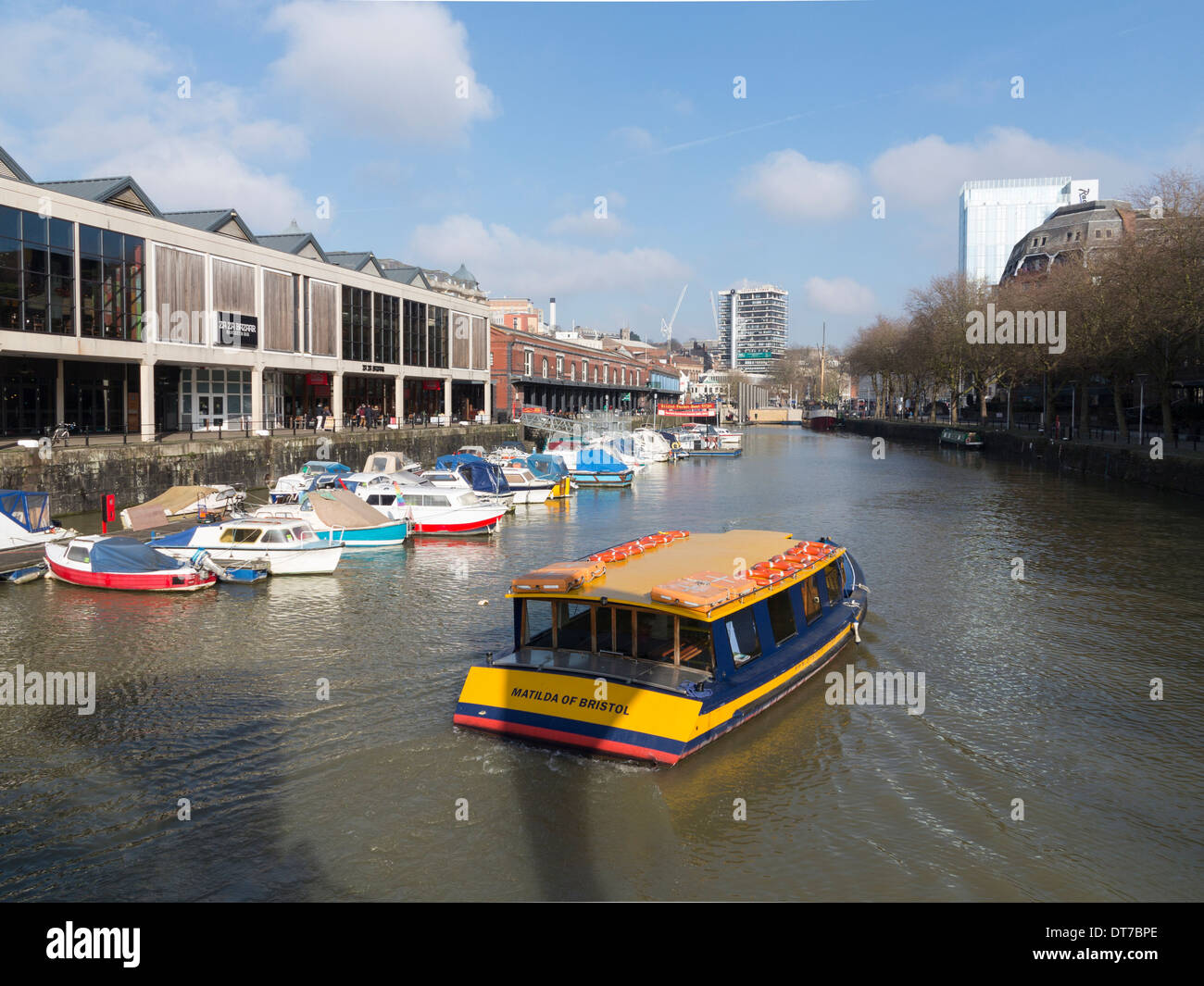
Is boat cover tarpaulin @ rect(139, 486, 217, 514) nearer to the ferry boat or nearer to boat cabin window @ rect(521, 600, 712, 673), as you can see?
the ferry boat

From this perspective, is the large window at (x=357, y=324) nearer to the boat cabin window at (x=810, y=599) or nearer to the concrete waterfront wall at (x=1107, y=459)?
the concrete waterfront wall at (x=1107, y=459)

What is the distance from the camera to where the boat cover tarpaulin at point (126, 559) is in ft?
75.6

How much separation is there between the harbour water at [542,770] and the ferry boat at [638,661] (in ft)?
1.75

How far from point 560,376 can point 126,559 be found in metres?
87.9

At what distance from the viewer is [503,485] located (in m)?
41.3

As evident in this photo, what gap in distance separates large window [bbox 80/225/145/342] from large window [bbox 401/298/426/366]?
27596 millimetres

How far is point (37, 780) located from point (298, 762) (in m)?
3.33

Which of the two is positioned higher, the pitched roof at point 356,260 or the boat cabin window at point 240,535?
the pitched roof at point 356,260

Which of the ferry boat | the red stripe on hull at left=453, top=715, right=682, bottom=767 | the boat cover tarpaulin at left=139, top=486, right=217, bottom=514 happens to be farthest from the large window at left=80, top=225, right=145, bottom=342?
the red stripe on hull at left=453, top=715, right=682, bottom=767

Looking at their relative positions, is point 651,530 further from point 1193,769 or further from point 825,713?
point 1193,769

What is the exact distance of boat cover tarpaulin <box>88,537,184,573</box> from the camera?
23.0 meters

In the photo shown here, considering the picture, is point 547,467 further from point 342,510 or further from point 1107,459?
point 1107,459

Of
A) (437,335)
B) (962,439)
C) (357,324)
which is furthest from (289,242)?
(962,439)

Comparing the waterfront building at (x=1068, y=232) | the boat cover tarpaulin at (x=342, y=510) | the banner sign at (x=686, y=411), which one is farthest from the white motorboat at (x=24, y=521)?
the banner sign at (x=686, y=411)
